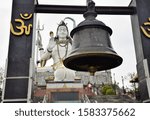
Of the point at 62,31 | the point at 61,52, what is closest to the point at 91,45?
the point at 62,31

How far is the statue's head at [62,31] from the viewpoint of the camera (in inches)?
626

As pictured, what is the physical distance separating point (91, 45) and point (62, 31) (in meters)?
13.5

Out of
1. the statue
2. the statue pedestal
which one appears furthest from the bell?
the statue

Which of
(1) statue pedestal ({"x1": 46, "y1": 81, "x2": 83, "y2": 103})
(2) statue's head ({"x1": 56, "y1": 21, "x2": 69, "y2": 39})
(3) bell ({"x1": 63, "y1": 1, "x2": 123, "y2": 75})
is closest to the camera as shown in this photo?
(3) bell ({"x1": 63, "y1": 1, "x2": 123, "y2": 75})

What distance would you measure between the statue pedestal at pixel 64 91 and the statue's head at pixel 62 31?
342 centimetres

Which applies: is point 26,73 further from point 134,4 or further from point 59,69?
point 59,69

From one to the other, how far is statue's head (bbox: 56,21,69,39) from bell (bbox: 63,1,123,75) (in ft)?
41.8

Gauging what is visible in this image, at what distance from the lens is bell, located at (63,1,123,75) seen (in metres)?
2.77

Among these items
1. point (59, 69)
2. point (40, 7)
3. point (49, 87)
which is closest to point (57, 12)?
point (40, 7)

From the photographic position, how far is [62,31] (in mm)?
16109

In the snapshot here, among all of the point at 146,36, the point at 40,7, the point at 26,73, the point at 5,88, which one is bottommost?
the point at 5,88

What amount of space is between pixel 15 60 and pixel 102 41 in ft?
6.58

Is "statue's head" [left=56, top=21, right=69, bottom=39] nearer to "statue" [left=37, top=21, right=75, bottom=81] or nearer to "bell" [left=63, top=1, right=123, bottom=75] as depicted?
"statue" [left=37, top=21, right=75, bottom=81]

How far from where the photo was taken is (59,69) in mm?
15766
